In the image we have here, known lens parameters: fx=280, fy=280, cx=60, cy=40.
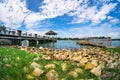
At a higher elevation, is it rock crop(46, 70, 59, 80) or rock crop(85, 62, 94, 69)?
rock crop(85, 62, 94, 69)

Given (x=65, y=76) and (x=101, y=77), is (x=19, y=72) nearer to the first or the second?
(x=65, y=76)

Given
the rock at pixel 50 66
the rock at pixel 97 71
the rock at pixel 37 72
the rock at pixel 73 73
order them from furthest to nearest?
1. the rock at pixel 50 66
2. the rock at pixel 97 71
3. the rock at pixel 73 73
4. the rock at pixel 37 72

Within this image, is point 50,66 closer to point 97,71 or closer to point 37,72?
point 37,72

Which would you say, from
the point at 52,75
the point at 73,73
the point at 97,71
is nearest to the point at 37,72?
the point at 52,75

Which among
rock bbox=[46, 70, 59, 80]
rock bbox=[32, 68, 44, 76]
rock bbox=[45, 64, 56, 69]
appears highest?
rock bbox=[45, 64, 56, 69]

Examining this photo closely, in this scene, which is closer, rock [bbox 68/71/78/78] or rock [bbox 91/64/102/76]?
rock [bbox 68/71/78/78]

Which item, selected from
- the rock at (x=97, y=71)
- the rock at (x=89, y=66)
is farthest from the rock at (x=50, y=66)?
the rock at (x=97, y=71)

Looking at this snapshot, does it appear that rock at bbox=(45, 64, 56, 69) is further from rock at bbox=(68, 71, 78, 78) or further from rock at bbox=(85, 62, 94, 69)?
rock at bbox=(85, 62, 94, 69)

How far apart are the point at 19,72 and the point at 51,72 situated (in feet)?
3.11

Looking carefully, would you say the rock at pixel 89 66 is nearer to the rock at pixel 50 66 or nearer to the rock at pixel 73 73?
the rock at pixel 73 73

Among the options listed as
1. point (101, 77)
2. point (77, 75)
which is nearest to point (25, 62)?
point (77, 75)

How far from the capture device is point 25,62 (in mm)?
9531

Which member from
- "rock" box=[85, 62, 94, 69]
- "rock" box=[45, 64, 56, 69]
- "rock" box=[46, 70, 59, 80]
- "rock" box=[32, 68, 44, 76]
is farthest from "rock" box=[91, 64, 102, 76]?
"rock" box=[32, 68, 44, 76]

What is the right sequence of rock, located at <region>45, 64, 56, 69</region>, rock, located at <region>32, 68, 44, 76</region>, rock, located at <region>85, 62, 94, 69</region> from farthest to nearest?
rock, located at <region>85, 62, 94, 69</region>, rock, located at <region>45, 64, 56, 69</region>, rock, located at <region>32, 68, 44, 76</region>
